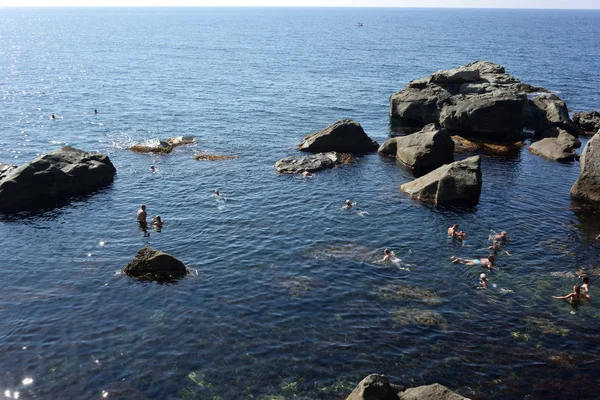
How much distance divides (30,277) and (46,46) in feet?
605

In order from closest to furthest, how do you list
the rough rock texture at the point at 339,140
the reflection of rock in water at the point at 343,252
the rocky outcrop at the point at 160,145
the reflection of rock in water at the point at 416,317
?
the reflection of rock in water at the point at 416,317
the reflection of rock in water at the point at 343,252
the rough rock texture at the point at 339,140
the rocky outcrop at the point at 160,145

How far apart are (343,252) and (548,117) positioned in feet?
143

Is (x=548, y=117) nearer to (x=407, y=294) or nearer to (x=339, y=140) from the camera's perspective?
(x=339, y=140)

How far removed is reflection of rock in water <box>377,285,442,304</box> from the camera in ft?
102

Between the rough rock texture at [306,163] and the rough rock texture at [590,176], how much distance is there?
78.8ft

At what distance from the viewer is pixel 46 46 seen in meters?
190

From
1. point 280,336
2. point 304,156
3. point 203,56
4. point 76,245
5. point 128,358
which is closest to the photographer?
point 128,358

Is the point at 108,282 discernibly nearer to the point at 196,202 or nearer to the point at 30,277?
the point at 30,277

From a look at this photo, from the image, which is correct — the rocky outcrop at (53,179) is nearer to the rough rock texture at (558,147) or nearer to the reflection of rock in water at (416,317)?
the reflection of rock in water at (416,317)

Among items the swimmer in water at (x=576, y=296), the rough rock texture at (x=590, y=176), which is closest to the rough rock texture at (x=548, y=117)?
the rough rock texture at (x=590, y=176)

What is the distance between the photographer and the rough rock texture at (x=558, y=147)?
56.8m

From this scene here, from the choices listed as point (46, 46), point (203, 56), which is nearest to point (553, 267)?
point (203, 56)

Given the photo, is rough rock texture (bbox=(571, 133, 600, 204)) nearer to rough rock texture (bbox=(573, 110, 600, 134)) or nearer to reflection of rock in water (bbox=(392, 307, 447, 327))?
rough rock texture (bbox=(573, 110, 600, 134))

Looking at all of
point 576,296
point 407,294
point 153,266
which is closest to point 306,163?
point 153,266
